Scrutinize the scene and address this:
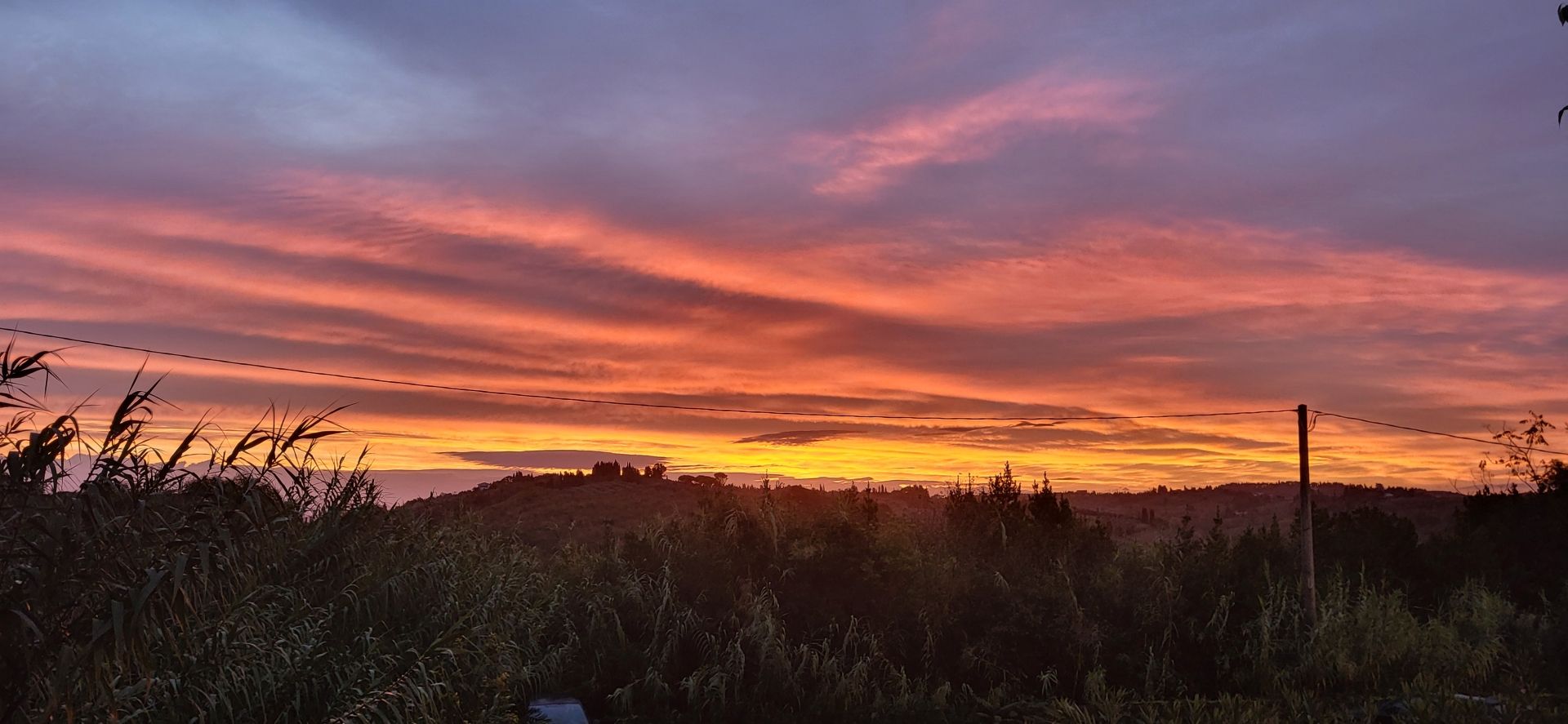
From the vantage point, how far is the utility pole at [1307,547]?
22828mm

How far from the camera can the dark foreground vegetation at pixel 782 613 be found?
30.5 feet

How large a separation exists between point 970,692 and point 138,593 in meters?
16.1

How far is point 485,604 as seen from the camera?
1759 centimetres

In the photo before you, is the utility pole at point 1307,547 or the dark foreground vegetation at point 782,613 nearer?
the dark foreground vegetation at point 782,613

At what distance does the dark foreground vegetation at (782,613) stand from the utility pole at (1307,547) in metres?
0.35

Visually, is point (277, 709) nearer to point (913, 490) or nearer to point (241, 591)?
point (241, 591)

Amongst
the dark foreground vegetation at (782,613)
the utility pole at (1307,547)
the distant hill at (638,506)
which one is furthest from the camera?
the distant hill at (638,506)

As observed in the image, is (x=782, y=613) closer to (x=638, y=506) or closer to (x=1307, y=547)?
(x=1307, y=547)

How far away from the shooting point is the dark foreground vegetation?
930 cm

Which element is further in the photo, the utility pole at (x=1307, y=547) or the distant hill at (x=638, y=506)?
the distant hill at (x=638, y=506)

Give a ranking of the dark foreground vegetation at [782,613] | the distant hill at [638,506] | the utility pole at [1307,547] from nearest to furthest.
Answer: the dark foreground vegetation at [782,613]
the utility pole at [1307,547]
the distant hill at [638,506]

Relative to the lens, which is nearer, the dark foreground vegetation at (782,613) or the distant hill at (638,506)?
the dark foreground vegetation at (782,613)

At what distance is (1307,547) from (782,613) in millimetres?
10465

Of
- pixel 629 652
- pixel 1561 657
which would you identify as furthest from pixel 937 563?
pixel 1561 657
